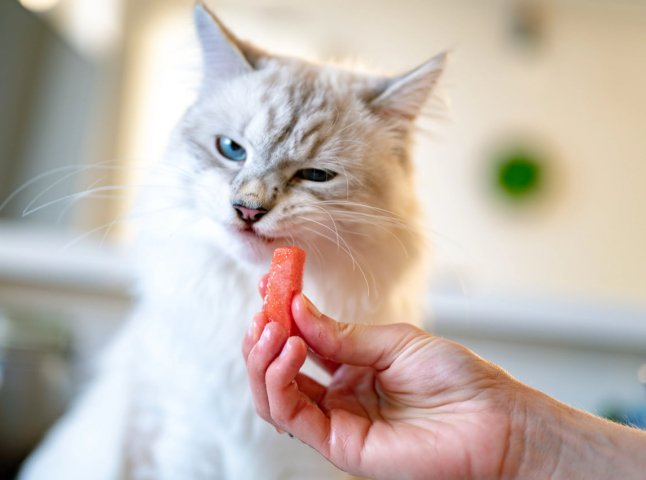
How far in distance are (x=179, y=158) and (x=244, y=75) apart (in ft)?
0.72

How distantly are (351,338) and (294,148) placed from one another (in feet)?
1.24

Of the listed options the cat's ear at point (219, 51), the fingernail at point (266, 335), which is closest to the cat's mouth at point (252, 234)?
the fingernail at point (266, 335)

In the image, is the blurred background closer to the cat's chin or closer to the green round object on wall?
the green round object on wall

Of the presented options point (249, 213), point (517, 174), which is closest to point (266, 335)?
point (249, 213)

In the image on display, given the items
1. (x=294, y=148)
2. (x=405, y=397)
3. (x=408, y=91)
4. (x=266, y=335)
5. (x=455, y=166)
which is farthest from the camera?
(x=455, y=166)

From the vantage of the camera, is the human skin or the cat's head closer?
the human skin

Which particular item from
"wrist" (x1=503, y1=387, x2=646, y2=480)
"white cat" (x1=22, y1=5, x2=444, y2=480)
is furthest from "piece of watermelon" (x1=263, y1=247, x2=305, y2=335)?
"wrist" (x1=503, y1=387, x2=646, y2=480)

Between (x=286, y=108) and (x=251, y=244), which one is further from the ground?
(x=286, y=108)

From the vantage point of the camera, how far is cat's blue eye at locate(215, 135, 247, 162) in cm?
106

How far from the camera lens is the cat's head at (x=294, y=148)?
97 centimetres

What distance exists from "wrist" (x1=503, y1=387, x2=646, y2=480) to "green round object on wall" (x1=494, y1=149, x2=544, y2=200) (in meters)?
2.45

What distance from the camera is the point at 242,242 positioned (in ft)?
3.27

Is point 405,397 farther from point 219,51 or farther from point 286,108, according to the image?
point 219,51

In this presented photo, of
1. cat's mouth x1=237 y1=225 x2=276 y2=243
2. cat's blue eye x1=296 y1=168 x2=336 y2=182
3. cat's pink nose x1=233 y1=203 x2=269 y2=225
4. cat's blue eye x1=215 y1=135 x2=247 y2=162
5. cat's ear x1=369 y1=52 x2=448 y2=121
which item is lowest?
cat's mouth x1=237 y1=225 x2=276 y2=243
